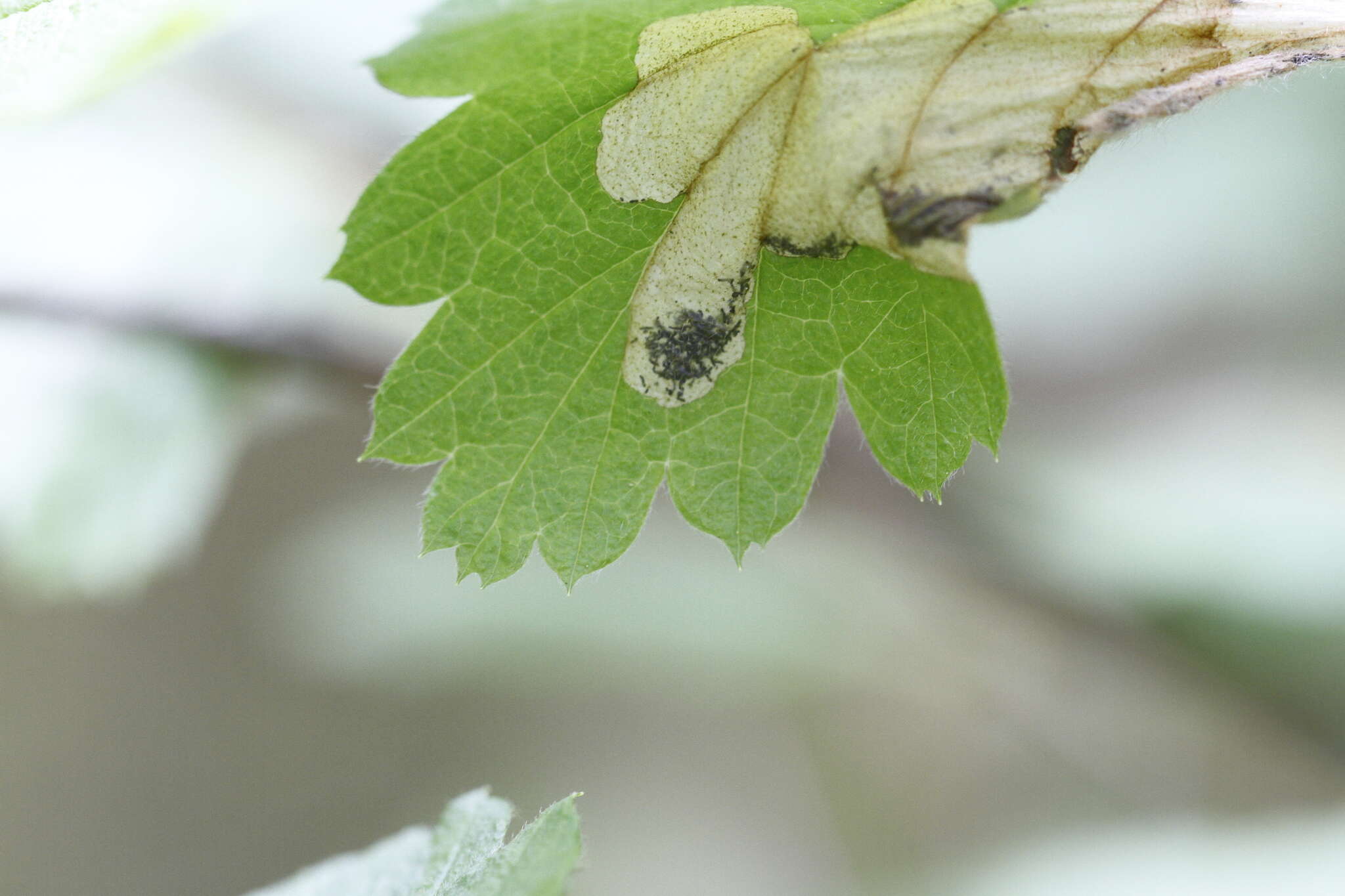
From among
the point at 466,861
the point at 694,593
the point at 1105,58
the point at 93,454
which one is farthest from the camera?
the point at 694,593

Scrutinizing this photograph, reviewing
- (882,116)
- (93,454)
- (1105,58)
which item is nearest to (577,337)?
(882,116)

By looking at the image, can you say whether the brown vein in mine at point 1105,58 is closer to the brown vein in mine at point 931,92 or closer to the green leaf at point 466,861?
the brown vein in mine at point 931,92

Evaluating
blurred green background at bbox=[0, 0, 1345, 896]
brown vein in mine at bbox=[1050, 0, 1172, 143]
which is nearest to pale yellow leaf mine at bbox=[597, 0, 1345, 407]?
brown vein in mine at bbox=[1050, 0, 1172, 143]

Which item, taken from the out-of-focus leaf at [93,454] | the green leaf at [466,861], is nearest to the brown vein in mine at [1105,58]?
the green leaf at [466,861]

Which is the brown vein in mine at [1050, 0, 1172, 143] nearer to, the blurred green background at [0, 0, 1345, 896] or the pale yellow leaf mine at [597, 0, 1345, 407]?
the pale yellow leaf mine at [597, 0, 1345, 407]

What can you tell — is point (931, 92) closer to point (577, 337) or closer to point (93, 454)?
point (577, 337)
